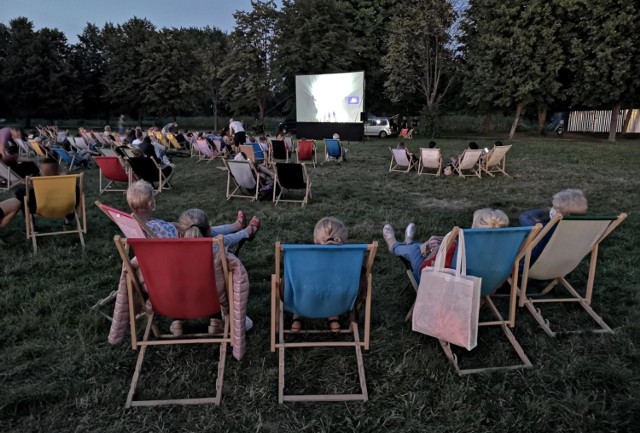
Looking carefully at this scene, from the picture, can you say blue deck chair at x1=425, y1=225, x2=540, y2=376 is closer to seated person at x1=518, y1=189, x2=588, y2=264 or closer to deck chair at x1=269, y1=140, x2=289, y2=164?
seated person at x1=518, y1=189, x2=588, y2=264

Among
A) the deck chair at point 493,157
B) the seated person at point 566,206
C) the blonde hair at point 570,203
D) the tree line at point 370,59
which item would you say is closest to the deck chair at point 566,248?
the seated person at point 566,206

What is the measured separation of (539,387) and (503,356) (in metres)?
0.27

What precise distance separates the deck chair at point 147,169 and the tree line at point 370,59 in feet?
63.1

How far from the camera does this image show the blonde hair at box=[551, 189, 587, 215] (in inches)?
113

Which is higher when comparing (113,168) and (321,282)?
(113,168)

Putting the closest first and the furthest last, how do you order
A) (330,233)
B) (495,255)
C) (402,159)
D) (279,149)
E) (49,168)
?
1. (495,255)
2. (330,233)
3. (49,168)
4. (402,159)
5. (279,149)

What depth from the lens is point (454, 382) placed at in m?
2.25

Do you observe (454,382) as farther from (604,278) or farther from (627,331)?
(604,278)

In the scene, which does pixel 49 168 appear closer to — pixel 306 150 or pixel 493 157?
pixel 306 150

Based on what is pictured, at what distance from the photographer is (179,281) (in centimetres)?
216

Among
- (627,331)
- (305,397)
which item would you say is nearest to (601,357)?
(627,331)

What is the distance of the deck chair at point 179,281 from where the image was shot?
6.72ft

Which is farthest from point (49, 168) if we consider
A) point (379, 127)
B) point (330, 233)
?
point (379, 127)

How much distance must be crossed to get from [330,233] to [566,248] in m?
1.61
